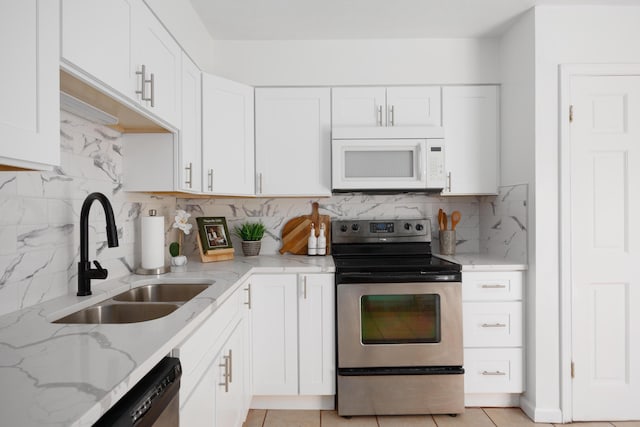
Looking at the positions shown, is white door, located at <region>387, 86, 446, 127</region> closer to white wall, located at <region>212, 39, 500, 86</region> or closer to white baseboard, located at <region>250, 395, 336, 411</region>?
white wall, located at <region>212, 39, 500, 86</region>

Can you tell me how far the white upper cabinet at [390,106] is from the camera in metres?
2.66

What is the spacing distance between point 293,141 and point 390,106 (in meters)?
0.70

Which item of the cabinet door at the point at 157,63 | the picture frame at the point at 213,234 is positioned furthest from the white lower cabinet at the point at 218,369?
the cabinet door at the point at 157,63

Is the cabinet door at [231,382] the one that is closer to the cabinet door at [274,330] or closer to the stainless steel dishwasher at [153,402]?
the cabinet door at [274,330]

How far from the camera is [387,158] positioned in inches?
103

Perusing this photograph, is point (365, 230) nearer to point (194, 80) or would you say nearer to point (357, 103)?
point (357, 103)

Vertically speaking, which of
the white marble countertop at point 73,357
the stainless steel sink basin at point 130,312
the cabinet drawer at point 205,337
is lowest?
the cabinet drawer at point 205,337

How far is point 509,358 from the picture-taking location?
2.37 meters

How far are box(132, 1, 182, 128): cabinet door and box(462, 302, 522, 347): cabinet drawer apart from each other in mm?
1975

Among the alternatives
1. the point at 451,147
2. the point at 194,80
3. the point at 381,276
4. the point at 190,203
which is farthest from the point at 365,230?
the point at 194,80

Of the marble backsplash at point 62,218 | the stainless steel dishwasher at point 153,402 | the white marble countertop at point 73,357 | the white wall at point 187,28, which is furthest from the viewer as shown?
the white wall at point 187,28

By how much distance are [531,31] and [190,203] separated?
2.50 metres
